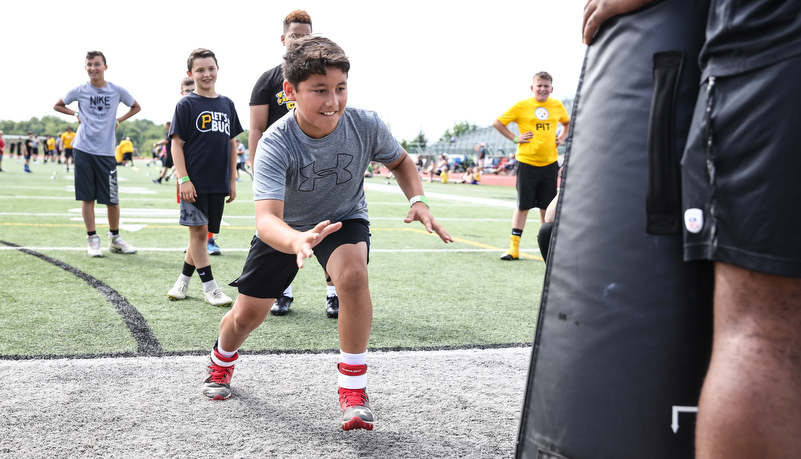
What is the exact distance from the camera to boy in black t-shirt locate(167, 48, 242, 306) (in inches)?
181

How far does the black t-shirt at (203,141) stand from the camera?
4777 millimetres

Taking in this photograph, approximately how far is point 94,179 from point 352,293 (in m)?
5.28

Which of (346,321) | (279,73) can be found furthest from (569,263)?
(279,73)

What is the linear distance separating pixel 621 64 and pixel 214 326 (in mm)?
3084

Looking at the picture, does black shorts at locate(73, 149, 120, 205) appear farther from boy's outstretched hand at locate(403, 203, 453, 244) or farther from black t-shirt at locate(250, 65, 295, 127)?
boy's outstretched hand at locate(403, 203, 453, 244)

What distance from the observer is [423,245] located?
307 inches

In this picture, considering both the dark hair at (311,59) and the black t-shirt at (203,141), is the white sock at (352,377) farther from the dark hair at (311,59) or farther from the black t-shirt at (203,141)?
the black t-shirt at (203,141)

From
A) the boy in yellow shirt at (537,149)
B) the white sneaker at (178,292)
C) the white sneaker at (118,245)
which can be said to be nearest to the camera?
the white sneaker at (178,292)

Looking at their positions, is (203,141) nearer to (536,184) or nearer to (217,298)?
(217,298)

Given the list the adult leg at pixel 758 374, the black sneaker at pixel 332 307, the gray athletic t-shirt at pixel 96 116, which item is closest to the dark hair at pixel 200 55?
the black sneaker at pixel 332 307

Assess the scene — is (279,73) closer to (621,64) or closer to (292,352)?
(292,352)

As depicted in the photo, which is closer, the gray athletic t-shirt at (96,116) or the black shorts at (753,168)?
the black shorts at (753,168)

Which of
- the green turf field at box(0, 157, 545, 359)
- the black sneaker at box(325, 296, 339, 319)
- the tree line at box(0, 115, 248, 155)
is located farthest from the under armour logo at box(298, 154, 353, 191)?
the tree line at box(0, 115, 248, 155)

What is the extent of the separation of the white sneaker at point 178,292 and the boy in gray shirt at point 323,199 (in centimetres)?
192
